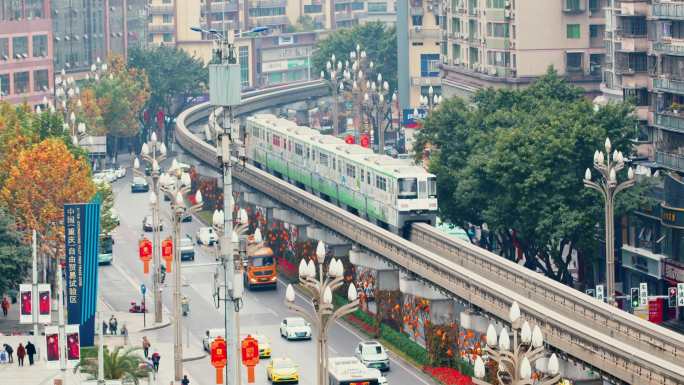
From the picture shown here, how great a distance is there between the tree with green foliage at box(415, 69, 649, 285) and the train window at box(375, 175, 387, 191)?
5.09 metres

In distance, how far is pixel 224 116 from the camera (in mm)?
58000

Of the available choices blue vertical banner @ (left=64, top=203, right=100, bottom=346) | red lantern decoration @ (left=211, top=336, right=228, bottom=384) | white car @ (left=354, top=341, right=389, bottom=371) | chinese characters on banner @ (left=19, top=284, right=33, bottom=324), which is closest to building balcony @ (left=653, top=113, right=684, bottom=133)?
white car @ (left=354, top=341, right=389, bottom=371)

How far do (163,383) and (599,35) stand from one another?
225 feet

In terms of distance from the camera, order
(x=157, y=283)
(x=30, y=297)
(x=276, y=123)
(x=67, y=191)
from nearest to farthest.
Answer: (x=30, y=297)
(x=157, y=283)
(x=67, y=191)
(x=276, y=123)

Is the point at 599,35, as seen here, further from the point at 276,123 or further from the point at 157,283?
the point at 157,283

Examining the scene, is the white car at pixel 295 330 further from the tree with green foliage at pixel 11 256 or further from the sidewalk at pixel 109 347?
the tree with green foliage at pixel 11 256

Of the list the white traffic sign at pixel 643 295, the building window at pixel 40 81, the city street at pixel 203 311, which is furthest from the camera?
the building window at pixel 40 81

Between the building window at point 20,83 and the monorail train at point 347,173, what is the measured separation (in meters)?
39.9

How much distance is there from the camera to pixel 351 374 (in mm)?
85188

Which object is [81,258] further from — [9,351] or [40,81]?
[40,81]

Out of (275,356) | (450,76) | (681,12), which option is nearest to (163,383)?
(275,356)

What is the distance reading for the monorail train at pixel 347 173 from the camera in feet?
371

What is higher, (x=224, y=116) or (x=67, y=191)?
(x=224, y=116)

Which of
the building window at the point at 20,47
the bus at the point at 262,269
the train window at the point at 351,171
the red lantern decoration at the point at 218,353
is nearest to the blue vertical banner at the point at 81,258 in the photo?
the red lantern decoration at the point at 218,353
